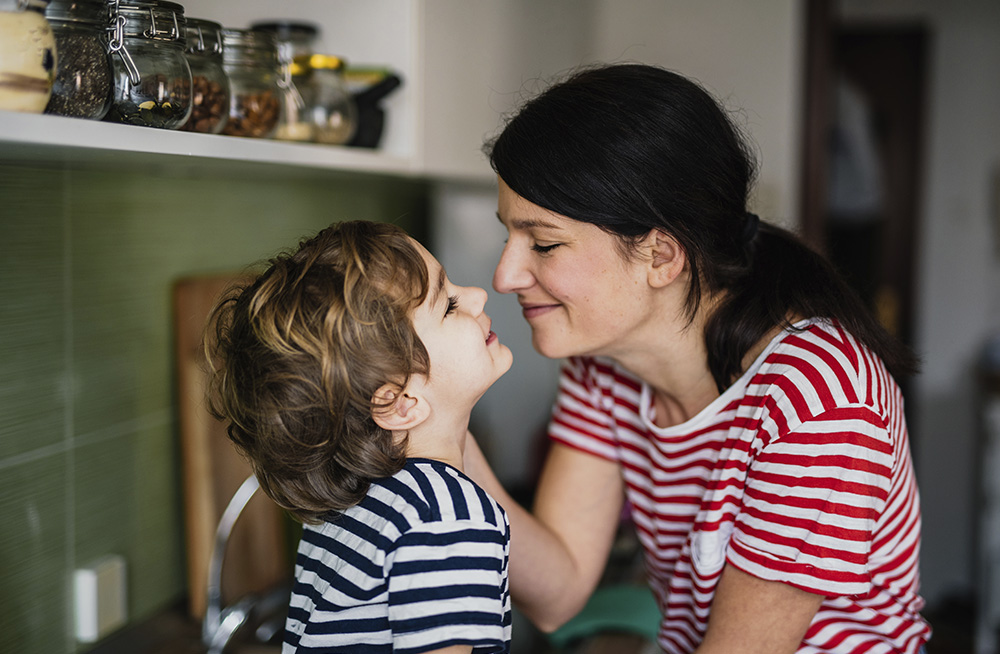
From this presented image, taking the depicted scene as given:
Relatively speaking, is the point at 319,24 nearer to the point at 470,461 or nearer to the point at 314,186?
the point at 314,186

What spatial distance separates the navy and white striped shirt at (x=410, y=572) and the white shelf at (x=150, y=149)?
14.8 inches

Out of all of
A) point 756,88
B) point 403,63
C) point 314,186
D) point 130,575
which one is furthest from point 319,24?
point 756,88

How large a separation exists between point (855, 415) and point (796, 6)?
182 cm

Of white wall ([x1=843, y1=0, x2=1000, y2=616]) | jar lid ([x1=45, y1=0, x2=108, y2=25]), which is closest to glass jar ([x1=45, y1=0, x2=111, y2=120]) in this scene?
jar lid ([x1=45, y1=0, x2=108, y2=25])

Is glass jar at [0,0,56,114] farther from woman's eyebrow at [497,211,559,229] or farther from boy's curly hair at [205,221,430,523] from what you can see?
woman's eyebrow at [497,211,559,229]

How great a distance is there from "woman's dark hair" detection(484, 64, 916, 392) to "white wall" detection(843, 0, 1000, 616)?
106 inches

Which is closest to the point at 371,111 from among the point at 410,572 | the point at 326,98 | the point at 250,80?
the point at 326,98

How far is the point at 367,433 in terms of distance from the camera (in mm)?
923

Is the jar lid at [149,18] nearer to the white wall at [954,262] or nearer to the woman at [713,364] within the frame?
the woman at [713,364]

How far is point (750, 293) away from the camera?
1126 mm

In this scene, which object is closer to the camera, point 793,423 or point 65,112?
point 65,112

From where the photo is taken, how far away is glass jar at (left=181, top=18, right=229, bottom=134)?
0.92 metres

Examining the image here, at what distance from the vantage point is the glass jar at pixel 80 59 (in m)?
0.74

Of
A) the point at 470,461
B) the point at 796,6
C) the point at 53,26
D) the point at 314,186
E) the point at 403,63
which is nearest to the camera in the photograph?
the point at 53,26
